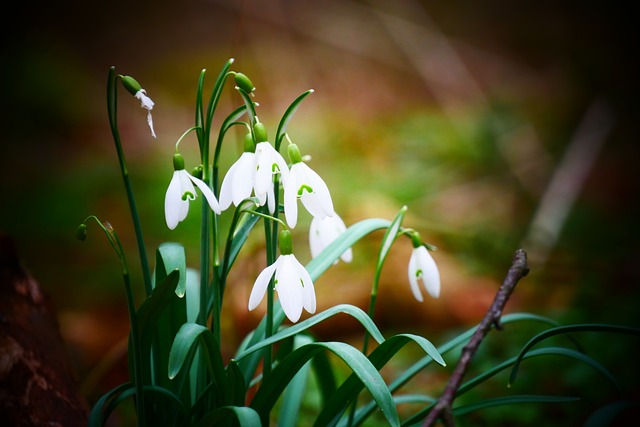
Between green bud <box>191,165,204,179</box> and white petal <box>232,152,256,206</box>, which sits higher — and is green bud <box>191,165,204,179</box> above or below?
above

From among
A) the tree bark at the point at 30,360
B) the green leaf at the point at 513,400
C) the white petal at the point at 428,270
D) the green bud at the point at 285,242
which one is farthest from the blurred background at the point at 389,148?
the green bud at the point at 285,242

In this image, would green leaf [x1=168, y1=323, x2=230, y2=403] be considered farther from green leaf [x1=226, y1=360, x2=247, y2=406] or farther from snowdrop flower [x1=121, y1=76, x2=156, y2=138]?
snowdrop flower [x1=121, y1=76, x2=156, y2=138]

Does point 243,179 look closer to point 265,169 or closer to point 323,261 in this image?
point 265,169

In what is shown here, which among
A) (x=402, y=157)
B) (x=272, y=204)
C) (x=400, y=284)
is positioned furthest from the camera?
(x=402, y=157)

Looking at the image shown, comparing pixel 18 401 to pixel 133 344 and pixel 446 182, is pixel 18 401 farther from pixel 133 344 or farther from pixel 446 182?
pixel 446 182

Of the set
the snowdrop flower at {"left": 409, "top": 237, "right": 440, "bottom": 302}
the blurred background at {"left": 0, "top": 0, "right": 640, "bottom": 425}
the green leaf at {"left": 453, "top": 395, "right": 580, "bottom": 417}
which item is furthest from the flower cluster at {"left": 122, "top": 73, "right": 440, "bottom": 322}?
the blurred background at {"left": 0, "top": 0, "right": 640, "bottom": 425}

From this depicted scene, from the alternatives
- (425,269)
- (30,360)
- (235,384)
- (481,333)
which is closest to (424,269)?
(425,269)

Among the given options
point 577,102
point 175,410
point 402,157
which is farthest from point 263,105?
point 175,410
